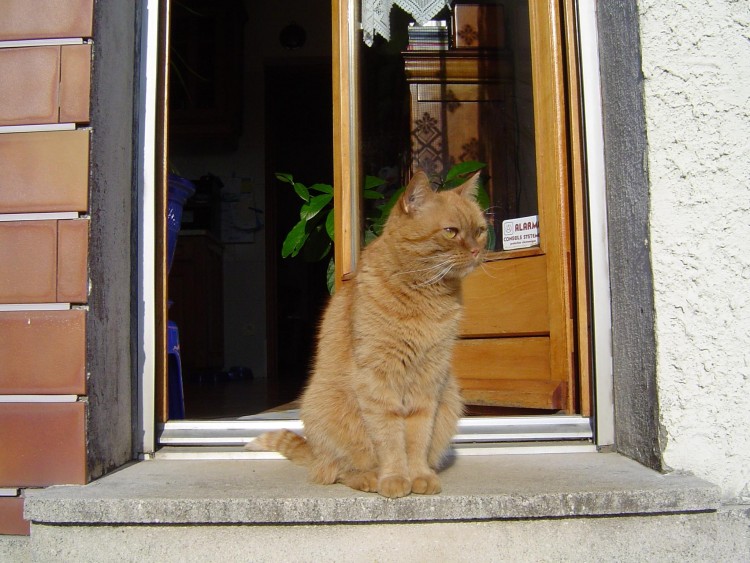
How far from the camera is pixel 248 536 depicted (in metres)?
1.61

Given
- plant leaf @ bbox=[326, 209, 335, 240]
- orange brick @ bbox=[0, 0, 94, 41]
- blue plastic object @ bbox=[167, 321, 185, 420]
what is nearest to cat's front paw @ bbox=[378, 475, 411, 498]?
blue plastic object @ bbox=[167, 321, 185, 420]

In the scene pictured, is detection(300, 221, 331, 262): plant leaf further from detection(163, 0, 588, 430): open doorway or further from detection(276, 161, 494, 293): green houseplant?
detection(163, 0, 588, 430): open doorway

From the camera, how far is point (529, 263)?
245 centimetres

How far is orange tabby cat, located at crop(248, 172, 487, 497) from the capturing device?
68.7 inches

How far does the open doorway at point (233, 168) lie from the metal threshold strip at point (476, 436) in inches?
118

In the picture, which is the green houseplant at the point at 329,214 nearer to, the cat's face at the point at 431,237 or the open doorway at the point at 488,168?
the open doorway at the point at 488,168

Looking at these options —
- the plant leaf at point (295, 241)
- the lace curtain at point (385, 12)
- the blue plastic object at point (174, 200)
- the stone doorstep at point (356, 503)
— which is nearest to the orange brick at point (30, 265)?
the stone doorstep at point (356, 503)

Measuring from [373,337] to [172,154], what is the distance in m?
5.08

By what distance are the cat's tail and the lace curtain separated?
1734 mm

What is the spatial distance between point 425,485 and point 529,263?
1.14 meters

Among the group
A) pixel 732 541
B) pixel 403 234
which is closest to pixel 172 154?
pixel 403 234

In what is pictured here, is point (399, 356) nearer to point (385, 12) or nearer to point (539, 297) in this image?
point (539, 297)

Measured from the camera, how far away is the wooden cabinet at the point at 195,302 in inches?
210

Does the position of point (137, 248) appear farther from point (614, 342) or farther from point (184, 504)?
point (614, 342)
